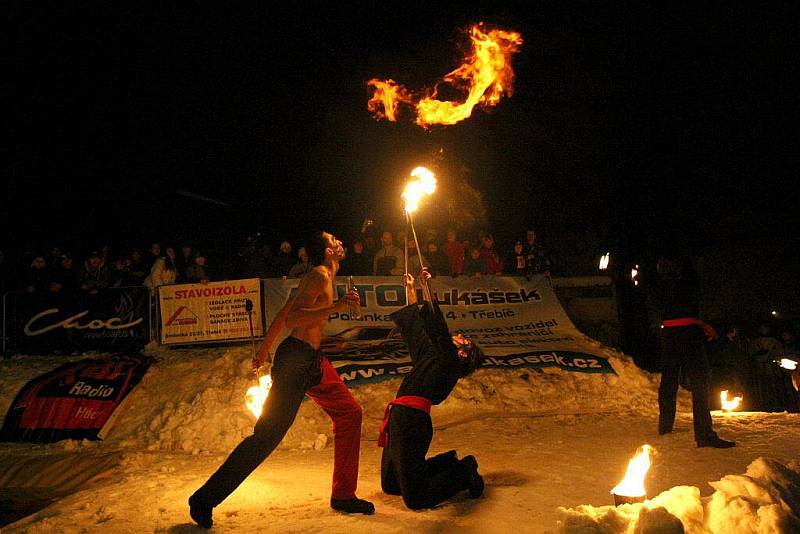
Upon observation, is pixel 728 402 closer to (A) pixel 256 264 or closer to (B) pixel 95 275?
(A) pixel 256 264

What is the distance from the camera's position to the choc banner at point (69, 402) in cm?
Answer: 759

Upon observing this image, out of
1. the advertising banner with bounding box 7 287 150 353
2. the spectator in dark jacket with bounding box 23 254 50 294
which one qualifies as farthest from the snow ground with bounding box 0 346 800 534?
the spectator in dark jacket with bounding box 23 254 50 294

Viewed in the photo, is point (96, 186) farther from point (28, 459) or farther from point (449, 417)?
point (449, 417)

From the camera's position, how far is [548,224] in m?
16.5

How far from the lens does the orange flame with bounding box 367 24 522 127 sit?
9.34 metres

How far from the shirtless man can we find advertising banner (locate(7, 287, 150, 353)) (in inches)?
276

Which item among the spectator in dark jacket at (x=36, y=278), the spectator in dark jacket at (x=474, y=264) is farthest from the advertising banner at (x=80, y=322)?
the spectator in dark jacket at (x=474, y=264)

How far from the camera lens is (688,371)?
6402mm

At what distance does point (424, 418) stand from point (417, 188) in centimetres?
210

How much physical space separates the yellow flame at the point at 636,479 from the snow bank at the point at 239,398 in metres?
4.21

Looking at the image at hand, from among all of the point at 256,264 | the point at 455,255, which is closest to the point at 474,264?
the point at 455,255

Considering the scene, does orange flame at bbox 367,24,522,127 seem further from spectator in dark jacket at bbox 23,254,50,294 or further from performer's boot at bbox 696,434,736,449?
spectator in dark jacket at bbox 23,254,50,294

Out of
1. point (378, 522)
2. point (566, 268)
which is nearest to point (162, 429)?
point (378, 522)

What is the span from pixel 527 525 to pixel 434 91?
8.14 meters
